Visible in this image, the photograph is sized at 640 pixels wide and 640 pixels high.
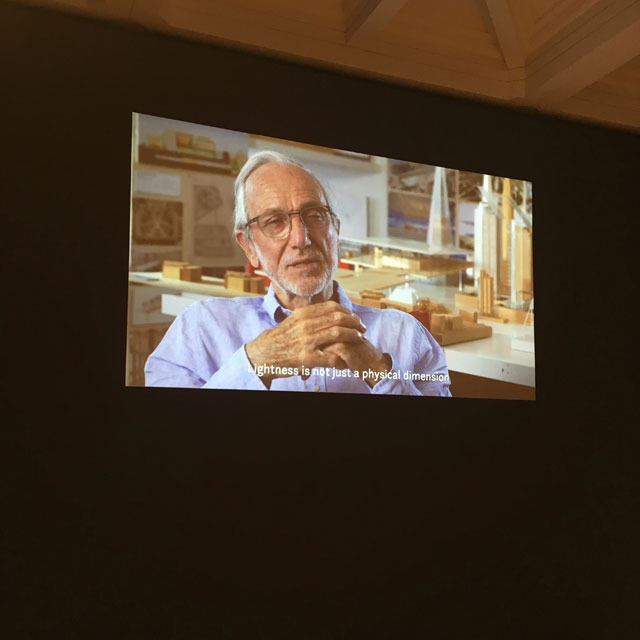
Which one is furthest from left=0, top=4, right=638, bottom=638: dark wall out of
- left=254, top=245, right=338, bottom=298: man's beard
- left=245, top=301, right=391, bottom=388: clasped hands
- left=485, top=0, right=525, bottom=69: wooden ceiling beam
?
left=254, top=245, right=338, bottom=298: man's beard

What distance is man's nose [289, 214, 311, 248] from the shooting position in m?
3.76

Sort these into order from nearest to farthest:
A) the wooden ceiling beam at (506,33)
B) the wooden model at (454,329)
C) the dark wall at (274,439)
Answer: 1. the dark wall at (274,439)
2. the wooden model at (454,329)
3. the wooden ceiling beam at (506,33)

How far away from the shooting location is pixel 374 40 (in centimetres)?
415

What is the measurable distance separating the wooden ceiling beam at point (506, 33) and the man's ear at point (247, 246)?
2.05 metres

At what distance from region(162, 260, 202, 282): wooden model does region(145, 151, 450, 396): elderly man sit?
0.14 meters

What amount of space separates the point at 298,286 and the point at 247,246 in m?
0.34

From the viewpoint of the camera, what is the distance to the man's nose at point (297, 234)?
3760 mm

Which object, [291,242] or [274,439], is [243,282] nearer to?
[291,242]

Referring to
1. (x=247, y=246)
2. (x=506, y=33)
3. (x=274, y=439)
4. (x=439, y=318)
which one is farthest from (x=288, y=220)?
(x=506, y=33)

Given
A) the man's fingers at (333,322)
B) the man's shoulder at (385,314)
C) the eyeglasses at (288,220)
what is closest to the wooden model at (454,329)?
the man's shoulder at (385,314)

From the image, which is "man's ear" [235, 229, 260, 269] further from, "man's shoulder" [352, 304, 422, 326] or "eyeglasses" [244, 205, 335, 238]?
"man's shoulder" [352, 304, 422, 326]
